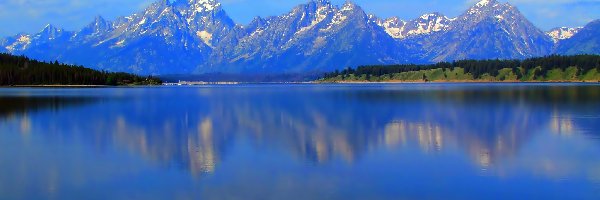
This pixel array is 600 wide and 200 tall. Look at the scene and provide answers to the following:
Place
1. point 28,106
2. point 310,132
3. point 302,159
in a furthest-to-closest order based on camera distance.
A: point 28,106 → point 310,132 → point 302,159

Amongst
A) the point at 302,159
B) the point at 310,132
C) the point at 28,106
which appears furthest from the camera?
the point at 28,106

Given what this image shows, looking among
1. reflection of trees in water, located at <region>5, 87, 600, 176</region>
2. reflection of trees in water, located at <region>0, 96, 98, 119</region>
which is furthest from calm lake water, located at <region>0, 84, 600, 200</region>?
reflection of trees in water, located at <region>0, 96, 98, 119</region>

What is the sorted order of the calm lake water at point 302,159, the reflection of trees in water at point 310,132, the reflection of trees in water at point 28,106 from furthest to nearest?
the reflection of trees in water at point 28,106 < the reflection of trees in water at point 310,132 < the calm lake water at point 302,159

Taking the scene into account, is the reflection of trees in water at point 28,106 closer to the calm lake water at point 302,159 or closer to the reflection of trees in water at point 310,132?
the reflection of trees in water at point 310,132

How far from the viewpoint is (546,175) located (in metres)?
29.2

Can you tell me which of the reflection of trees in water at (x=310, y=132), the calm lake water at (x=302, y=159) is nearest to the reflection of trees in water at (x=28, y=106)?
the reflection of trees in water at (x=310, y=132)

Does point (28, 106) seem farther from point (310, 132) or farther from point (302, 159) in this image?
point (302, 159)

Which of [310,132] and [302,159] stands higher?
[310,132]

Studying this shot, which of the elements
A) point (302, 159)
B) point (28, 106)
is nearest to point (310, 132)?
point (302, 159)

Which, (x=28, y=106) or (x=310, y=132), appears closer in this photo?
(x=310, y=132)

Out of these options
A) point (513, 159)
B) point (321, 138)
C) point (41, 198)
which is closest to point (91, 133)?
point (321, 138)

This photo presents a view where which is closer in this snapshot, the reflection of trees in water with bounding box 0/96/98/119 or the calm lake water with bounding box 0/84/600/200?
the calm lake water with bounding box 0/84/600/200

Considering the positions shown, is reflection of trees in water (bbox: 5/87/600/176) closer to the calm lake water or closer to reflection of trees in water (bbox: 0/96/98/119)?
the calm lake water

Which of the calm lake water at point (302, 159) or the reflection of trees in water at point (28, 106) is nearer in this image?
the calm lake water at point (302, 159)
